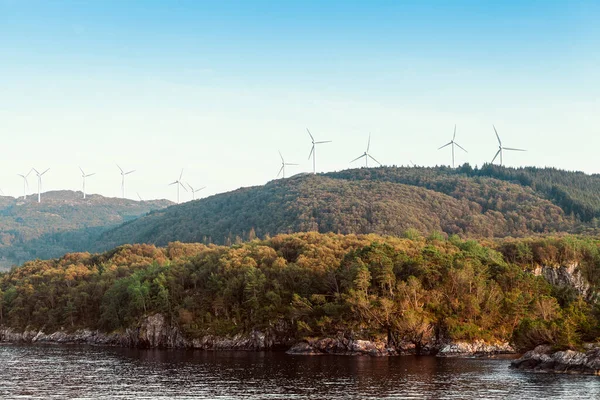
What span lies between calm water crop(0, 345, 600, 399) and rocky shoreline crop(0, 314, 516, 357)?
600 cm

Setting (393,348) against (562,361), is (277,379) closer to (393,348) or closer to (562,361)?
(562,361)

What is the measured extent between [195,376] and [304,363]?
62.8ft

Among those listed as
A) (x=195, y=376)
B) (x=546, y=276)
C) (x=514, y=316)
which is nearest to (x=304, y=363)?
(x=195, y=376)

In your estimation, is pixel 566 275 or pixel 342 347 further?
pixel 566 275

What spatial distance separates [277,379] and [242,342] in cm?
4879

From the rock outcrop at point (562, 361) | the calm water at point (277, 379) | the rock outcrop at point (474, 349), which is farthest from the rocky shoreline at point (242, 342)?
the rock outcrop at point (562, 361)

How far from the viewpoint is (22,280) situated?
189625 mm

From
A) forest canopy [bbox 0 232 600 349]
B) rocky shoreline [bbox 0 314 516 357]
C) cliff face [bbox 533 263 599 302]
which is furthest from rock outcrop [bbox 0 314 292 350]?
cliff face [bbox 533 263 599 302]

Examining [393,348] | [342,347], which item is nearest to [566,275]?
[393,348]

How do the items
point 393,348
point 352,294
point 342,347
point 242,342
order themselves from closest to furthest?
1. point 393,348
2. point 342,347
3. point 352,294
4. point 242,342

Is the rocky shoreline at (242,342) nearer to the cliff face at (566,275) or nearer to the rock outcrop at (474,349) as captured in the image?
the rock outcrop at (474,349)

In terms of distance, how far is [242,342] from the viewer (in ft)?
427

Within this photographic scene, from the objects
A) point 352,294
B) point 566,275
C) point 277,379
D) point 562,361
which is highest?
point 566,275

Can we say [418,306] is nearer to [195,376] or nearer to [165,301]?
[195,376]
